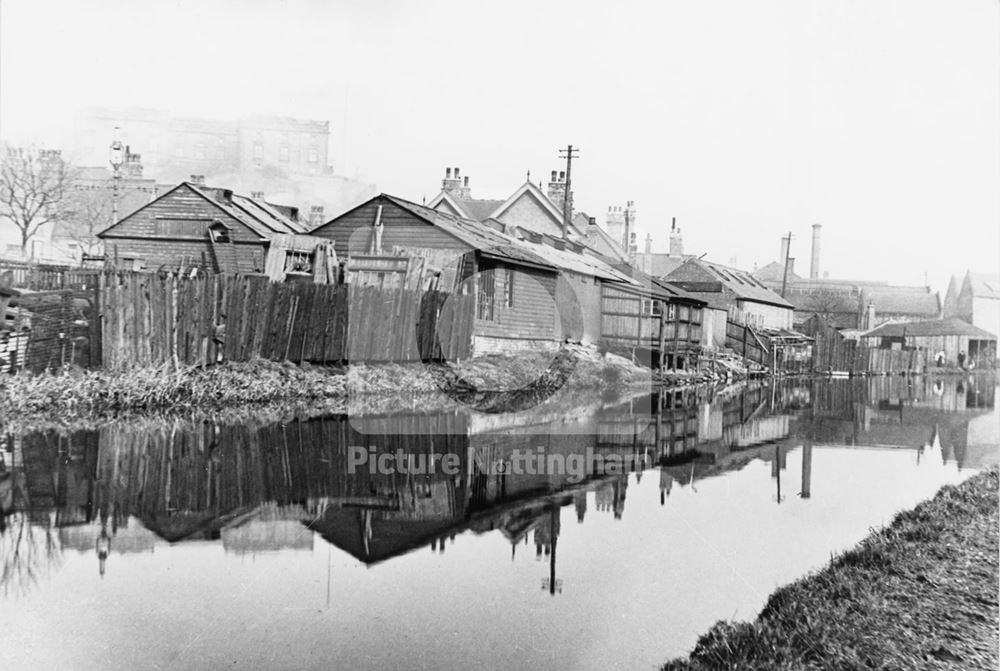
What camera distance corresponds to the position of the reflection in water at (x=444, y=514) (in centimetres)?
554

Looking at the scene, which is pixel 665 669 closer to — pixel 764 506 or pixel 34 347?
pixel 764 506

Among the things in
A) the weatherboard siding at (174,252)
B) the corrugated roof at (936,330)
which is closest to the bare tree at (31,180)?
the weatherboard siding at (174,252)

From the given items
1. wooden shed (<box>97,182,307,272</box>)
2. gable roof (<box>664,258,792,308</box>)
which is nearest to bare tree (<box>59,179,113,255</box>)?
wooden shed (<box>97,182,307,272</box>)

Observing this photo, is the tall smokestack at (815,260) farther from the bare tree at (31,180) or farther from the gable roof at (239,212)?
the bare tree at (31,180)

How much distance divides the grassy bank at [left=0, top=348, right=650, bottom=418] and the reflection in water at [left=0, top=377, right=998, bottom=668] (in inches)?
84.2

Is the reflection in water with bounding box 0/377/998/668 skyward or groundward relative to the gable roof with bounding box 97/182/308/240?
groundward

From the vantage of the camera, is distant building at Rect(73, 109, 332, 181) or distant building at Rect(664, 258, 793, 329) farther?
distant building at Rect(73, 109, 332, 181)

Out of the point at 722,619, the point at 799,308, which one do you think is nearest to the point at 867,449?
the point at 722,619

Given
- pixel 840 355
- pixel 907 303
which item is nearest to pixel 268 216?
pixel 840 355

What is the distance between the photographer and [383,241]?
2705 cm

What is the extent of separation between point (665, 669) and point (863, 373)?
142 feet

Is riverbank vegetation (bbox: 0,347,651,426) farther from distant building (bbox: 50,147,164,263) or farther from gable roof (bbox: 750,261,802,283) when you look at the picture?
gable roof (bbox: 750,261,802,283)

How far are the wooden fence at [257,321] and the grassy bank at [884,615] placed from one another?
42.0ft

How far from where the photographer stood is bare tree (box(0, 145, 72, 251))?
1973 inches
